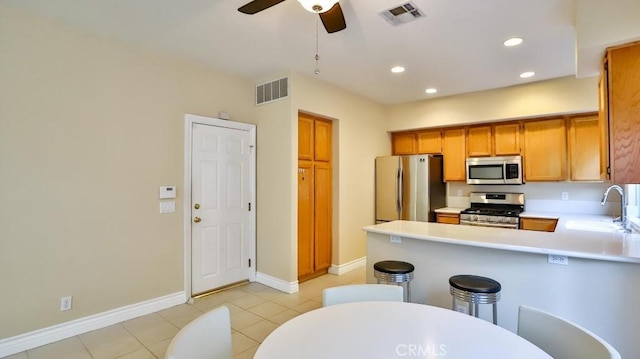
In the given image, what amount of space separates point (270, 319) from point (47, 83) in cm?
291

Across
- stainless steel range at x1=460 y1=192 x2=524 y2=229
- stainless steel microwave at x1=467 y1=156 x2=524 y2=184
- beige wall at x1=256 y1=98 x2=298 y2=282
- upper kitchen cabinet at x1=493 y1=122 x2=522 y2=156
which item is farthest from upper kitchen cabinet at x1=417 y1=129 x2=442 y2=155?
beige wall at x1=256 y1=98 x2=298 y2=282

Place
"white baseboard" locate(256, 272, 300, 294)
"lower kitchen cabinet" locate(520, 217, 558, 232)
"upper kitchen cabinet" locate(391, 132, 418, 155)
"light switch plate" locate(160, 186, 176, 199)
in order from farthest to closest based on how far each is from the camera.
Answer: "upper kitchen cabinet" locate(391, 132, 418, 155), "lower kitchen cabinet" locate(520, 217, 558, 232), "white baseboard" locate(256, 272, 300, 294), "light switch plate" locate(160, 186, 176, 199)

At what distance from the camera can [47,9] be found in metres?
2.46

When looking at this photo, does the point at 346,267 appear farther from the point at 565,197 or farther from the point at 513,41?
the point at 513,41

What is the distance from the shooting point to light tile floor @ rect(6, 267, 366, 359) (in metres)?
2.43

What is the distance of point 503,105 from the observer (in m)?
4.44

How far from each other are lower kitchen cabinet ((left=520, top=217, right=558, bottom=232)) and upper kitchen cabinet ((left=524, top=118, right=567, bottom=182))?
65 centimetres

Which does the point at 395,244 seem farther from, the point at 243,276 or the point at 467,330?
the point at 243,276

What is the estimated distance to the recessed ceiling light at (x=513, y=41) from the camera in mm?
2920

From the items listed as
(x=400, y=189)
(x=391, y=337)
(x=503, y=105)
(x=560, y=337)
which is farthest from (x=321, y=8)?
(x=503, y=105)

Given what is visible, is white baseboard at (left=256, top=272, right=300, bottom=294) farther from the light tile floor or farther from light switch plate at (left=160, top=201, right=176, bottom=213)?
light switch plate at (left=160, top=201, right=176, bottom=213)

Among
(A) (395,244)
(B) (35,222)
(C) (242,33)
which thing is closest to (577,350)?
(A) (395,244)

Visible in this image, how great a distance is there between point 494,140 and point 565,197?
49.3 inches

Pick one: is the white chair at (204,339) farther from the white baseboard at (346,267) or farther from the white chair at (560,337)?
the white baseboard at (346,267)
